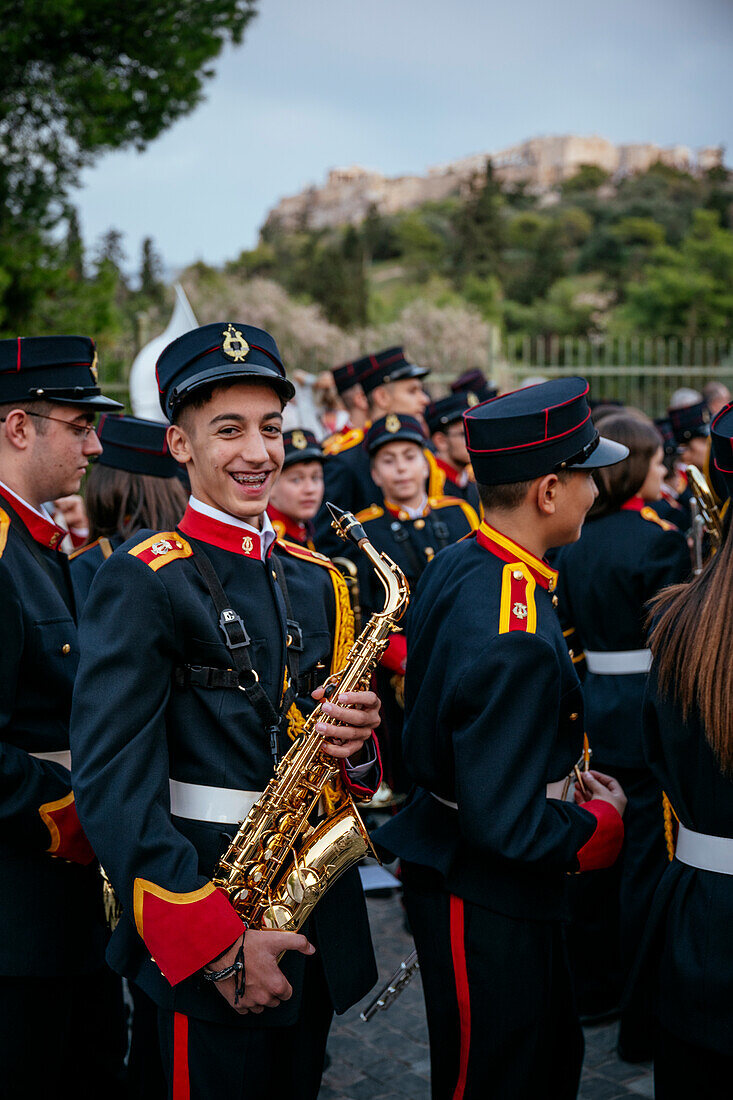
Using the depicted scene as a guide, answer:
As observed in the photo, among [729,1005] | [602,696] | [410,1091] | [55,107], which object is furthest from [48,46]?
[729,1005]

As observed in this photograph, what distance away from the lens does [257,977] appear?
7.25ft

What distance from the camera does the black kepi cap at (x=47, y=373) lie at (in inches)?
126

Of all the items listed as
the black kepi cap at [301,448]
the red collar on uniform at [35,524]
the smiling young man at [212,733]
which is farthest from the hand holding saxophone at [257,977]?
the black kepi cap at [301,448]

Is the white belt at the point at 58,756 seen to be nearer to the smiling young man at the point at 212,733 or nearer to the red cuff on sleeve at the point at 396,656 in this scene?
the smiling young man at the point at 212,733

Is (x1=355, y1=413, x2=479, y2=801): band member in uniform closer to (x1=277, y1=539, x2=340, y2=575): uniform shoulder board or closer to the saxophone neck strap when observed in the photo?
(x1=277, y1=539, x2=340, y2=575): uniform shoulder board

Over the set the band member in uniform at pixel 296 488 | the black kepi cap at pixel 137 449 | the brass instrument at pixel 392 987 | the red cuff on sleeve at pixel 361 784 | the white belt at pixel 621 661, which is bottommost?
the brass instrument at pixel 392 987

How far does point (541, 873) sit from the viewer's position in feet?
8.97

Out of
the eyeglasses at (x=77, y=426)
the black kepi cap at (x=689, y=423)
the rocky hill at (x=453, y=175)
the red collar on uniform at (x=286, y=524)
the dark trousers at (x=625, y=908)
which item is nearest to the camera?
the eyeglasses at (x=77, y=426)

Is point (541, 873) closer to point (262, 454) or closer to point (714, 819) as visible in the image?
point (714, 819)

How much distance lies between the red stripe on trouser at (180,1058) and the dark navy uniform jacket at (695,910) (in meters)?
1.19

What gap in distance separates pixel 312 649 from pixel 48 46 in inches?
419

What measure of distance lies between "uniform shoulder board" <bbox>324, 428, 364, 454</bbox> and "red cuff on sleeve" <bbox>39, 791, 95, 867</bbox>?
4.66 metres

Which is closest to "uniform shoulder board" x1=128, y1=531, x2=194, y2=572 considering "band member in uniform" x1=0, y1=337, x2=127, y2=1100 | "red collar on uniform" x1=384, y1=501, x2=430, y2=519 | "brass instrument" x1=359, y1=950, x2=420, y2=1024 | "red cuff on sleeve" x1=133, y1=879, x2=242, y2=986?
"band member in uniform" x1=0, y1=337, x2=127, y2=1100

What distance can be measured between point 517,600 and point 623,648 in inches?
81.5
